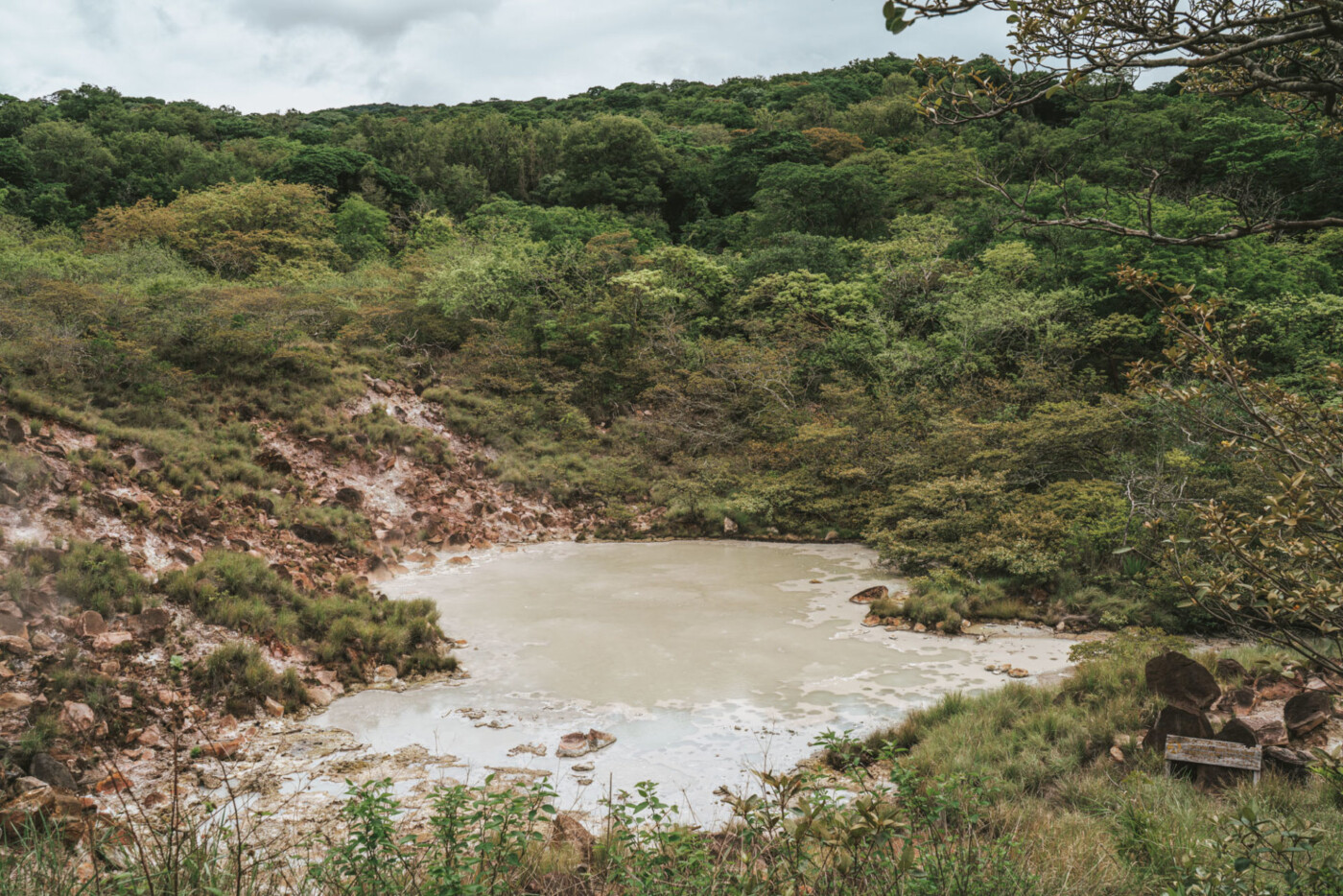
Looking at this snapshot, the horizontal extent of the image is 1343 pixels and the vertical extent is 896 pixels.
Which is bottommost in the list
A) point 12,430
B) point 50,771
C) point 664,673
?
point 664,673

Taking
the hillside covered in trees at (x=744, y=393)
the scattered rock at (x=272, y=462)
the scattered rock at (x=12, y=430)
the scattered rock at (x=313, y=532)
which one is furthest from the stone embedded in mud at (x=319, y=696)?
the scattered rock at (x=272, y=462)

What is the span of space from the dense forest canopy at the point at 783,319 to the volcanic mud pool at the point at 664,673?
2178mm

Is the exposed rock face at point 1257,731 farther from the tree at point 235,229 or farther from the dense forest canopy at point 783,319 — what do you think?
the tree at point 235,229

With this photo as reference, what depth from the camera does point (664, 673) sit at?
6.57 metres

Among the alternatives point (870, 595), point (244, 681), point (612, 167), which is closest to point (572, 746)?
point (244, 681)

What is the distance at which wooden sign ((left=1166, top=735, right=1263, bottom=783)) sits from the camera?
3.72 m

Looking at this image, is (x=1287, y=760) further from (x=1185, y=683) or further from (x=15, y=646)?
(x=15, y=646)

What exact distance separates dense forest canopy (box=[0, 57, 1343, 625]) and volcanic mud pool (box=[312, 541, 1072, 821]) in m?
2.18

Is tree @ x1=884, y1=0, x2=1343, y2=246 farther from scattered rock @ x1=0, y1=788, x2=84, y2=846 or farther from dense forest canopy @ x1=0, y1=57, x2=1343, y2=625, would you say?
scattered rock @ x1=0, y1=788, x2=84, y2=846

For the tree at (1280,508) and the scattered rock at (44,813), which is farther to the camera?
the scattered rock at (44,813)

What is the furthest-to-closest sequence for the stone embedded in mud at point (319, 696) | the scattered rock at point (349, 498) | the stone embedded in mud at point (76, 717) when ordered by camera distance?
the scattered rock at point (349, 498) < the stone embedded in mud at point (319, 696) < the stone embedded in mud at point (76, 717)

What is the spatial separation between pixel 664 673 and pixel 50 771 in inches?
164

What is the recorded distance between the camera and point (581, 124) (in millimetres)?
29750

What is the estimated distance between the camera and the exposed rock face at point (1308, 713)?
411cm
